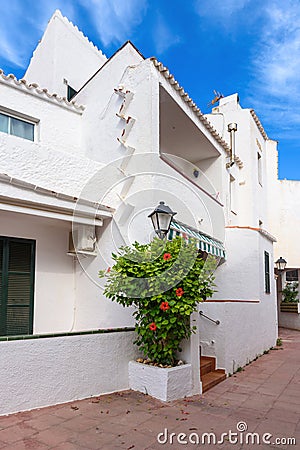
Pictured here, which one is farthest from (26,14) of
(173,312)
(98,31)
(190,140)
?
(173,312)

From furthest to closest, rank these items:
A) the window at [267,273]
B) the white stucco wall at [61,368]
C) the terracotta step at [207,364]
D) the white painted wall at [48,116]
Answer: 1. the window at [267,273]
2. the white painted wall at [48,116]
3. the terracotta step at [207,364]
4. the white stucco wall at [61,368]

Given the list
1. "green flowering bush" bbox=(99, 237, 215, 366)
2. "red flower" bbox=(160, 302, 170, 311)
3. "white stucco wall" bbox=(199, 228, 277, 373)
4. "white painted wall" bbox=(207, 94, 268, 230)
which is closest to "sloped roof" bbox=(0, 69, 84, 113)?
"green flowering bush" bbox=(99, 237, 215, 366)

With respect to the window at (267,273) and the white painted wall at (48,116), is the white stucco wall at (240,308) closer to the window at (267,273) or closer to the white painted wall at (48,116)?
the window at (267,273)

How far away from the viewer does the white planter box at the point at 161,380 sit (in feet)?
34.9

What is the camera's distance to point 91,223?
13.2m

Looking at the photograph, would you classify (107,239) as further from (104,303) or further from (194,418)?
(194,418)

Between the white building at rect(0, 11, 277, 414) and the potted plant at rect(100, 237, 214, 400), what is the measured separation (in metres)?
0.71

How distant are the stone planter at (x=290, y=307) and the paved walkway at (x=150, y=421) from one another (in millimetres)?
23504

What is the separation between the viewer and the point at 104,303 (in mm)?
13414

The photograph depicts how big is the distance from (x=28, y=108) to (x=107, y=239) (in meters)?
6.05

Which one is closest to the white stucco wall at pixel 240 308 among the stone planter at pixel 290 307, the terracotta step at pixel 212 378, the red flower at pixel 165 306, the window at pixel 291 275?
the terracotta step at pixel 212 378

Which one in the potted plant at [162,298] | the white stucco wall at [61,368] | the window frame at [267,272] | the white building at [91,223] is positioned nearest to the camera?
the white stucco wall at [61,368]

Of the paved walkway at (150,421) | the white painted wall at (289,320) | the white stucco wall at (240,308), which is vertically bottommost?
the white painted wall at (289,320)

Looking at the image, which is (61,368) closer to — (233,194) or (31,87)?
(31,87)
